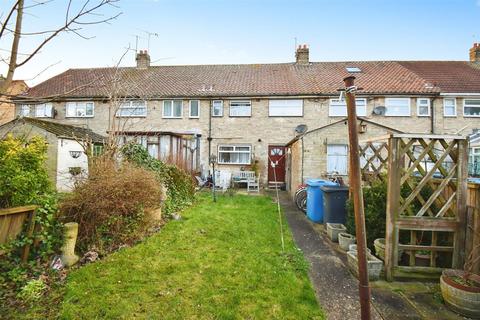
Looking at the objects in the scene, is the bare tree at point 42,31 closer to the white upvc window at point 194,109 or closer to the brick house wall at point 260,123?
the brick house wall at point 260,123

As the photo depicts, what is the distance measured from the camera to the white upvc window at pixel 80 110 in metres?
16.9

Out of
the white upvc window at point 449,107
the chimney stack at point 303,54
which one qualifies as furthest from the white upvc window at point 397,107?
the chimney stack at point 303,54

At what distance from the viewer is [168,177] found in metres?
8.70

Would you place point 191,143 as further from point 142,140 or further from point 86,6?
point 86,6

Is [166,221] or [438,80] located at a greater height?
[438,80]

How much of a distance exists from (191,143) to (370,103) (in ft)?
36.4

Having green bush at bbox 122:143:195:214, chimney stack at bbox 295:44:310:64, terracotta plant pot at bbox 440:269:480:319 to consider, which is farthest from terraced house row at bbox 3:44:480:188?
terracotta plant pot at bbox 440:269:480:319

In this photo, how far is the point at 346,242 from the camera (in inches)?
196

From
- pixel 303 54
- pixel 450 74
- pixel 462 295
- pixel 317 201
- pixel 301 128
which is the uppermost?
pixel 303 54

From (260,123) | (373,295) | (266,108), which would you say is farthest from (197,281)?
(266,108)

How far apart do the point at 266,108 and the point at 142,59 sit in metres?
11.5

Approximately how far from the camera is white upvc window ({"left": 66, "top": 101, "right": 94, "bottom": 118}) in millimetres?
16922

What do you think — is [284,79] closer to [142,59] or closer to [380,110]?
[380,110]

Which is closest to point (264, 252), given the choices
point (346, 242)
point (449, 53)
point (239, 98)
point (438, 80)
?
point (346, 242)
